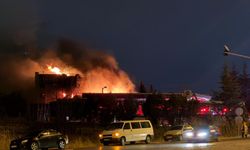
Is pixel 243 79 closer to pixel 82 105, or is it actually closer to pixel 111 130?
pixel 82 105

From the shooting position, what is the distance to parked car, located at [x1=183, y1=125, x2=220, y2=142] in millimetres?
45219

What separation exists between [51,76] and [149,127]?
166 ft

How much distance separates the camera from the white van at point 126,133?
40.4 meters

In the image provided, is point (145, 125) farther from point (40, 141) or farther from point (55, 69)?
point (55, 69)

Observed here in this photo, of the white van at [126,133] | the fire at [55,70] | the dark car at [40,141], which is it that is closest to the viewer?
the dark car at [40,141]

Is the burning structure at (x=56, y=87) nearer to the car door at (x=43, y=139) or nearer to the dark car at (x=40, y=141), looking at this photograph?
the dark car at (x=40, y=141)

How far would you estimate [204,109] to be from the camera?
84.0m

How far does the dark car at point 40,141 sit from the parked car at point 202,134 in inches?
522

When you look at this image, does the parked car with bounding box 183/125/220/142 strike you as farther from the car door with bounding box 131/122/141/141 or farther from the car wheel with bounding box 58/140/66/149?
the car wheel with bounding box 58/140/66/149

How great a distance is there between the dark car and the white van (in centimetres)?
412

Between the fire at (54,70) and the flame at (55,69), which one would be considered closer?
the fire at (54,70)

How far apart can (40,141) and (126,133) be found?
317 inches

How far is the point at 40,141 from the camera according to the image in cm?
3588

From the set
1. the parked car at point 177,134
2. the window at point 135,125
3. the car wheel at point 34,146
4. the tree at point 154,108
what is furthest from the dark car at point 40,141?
the tree at point 154,108
